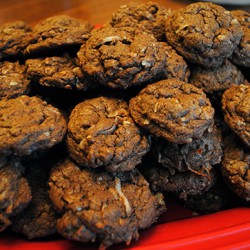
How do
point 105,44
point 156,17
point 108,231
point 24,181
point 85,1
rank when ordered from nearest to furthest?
point 108,231
point 24,181
point 105,44
point 156,17
point 85,1

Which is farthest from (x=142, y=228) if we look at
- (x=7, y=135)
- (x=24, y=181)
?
(x=7, y=135)

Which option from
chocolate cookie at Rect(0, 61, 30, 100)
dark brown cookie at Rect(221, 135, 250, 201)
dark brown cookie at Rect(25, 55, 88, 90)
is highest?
dark brown cookie at Rect(25, 55, 88, 90)

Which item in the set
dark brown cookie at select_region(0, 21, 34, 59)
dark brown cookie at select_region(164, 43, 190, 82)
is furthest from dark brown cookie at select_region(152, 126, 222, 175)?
dark brown cookie at select_region(0, 21, 34, 59)

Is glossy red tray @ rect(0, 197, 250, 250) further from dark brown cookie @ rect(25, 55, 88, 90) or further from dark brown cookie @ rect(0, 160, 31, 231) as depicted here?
dark brown cookie @ rect(25, 55, 88, 90)

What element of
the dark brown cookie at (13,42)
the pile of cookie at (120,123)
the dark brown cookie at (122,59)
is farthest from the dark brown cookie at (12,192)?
the dark brown cookie at (13,42)

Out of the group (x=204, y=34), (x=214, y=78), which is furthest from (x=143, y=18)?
(x=214, y=78)

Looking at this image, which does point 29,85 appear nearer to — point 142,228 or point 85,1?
point 142,228
